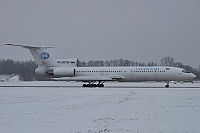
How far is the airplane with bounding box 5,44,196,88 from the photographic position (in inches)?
1441

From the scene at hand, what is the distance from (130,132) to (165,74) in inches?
1164

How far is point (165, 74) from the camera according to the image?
3653cm

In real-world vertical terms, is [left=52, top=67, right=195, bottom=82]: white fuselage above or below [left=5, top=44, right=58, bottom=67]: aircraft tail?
below

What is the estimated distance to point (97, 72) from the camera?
126 ft

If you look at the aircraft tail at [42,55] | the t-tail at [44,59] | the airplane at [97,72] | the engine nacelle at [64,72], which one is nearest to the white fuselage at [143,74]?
the airplane at [97,72]

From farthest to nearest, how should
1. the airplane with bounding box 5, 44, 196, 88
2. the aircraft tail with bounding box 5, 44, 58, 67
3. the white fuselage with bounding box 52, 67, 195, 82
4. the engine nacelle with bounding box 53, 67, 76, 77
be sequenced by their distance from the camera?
the aircraft tail with bounding box 5, 44, 58, 67
the engine nacelle with bounding box 53, 67, 76, 77
the airplane with bounding box 5, 44, 196, 88
the white fuselage with bounding box 52, 67, 195, 82

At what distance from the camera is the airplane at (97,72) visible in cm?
3659

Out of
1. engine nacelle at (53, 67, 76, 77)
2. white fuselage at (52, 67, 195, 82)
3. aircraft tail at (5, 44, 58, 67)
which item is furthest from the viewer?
aircraft tail at (5, 44, 58, 67)

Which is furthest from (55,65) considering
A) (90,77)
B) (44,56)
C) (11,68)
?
(11,68)

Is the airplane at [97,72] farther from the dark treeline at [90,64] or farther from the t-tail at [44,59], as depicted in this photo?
the dark treeline at [90,64]

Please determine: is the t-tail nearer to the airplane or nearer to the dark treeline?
the airplane

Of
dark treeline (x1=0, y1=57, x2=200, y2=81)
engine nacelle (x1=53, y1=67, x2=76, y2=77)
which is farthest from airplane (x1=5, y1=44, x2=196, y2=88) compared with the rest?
dark treeline (x1=0, y1=57, x2=200, y2=81)

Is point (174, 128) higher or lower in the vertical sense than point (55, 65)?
lower

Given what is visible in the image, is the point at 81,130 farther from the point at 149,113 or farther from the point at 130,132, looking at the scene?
the point at 149,113
